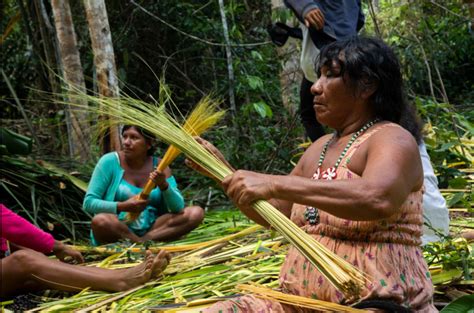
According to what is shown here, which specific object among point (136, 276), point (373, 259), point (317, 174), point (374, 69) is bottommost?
point (136, 276)

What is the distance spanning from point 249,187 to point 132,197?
2385 mm

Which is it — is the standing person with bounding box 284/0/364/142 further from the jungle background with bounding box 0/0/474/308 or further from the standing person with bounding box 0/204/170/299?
the standing person with bounding box 0/204/170/299

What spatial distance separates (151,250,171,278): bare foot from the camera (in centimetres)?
318

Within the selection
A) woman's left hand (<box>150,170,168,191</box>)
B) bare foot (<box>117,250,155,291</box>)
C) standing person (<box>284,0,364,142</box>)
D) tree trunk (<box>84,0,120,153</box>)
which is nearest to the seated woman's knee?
bare foot (<box>117,250,155,291</box>)

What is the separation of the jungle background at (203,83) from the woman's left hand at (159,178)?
0.50 m

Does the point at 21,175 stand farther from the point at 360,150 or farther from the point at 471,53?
the point at 471,53

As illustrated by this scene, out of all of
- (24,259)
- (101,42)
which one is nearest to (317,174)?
(24,259)

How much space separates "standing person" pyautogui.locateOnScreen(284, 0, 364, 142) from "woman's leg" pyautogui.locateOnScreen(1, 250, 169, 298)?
1.17 metres

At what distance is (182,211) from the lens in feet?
14.2

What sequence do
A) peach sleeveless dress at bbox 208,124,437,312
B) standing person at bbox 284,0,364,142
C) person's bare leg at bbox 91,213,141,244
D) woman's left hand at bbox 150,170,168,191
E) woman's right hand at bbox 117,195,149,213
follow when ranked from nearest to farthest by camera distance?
peach sleeveless dress at bbox 208,124,437,312 < standing person at bbox 284,0,364,142 < woman's left hand at bbox 150,170,168,191 < woman's right hand at bbox 117,195,149,213 < person's bare leg at bbox 91,213,141,244

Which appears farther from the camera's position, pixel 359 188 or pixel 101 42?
pixel 101 42

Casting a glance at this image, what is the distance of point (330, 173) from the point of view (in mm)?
2051

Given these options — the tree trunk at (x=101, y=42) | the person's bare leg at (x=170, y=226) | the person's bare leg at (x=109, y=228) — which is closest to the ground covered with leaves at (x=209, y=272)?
the person's bare leg at (x=109, y=228)

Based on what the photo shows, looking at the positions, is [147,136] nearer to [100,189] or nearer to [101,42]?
[100,189]
